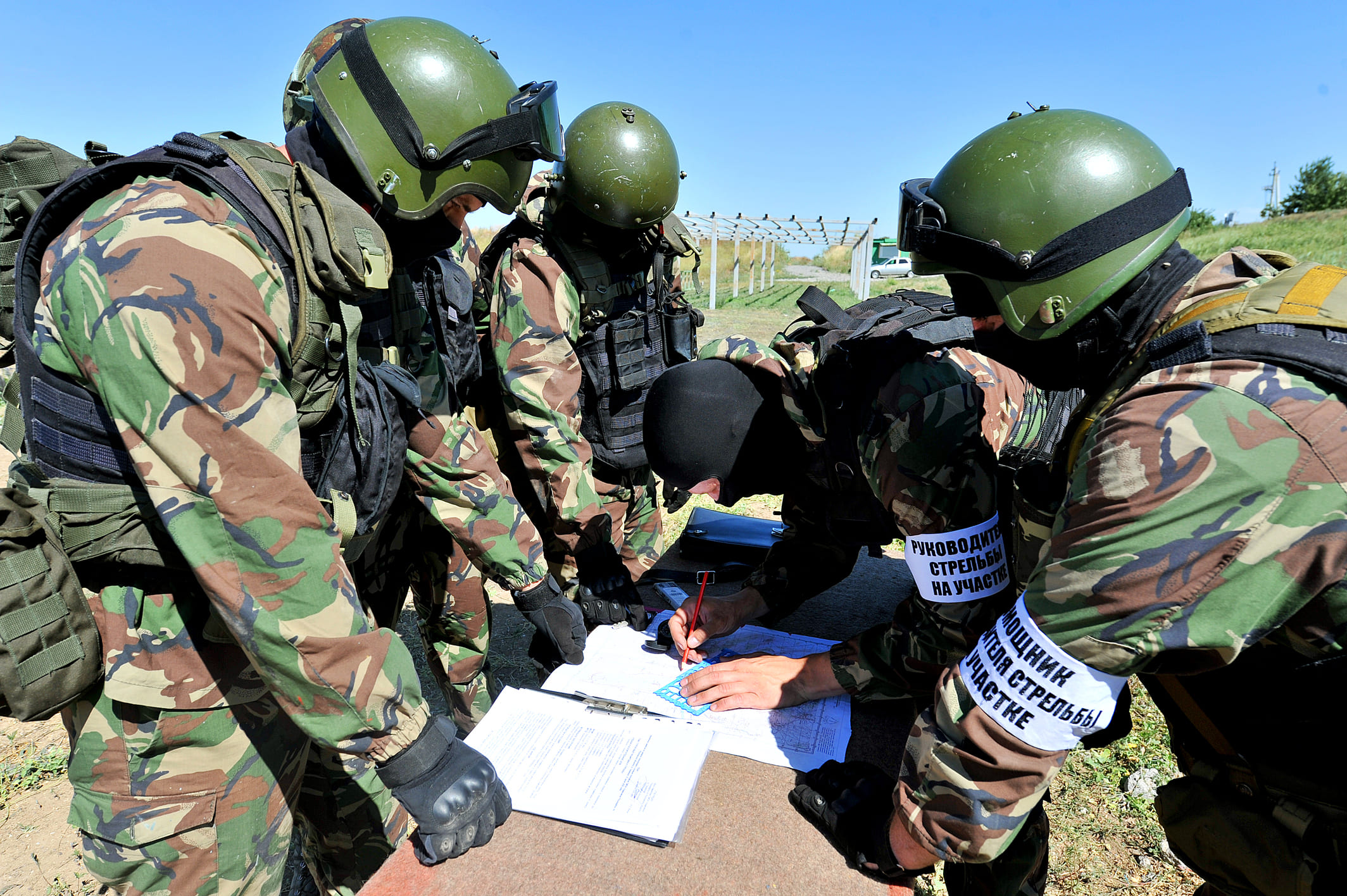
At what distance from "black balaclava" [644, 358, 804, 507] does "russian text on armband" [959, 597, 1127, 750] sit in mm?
1010

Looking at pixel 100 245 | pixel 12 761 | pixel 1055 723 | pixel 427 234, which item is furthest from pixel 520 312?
pixel 12 761

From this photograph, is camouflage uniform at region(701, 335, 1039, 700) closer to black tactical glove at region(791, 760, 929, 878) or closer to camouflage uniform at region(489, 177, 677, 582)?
black tactical glove at region(791, 760, 929, 878)

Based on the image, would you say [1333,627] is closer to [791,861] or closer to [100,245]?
[791,861]

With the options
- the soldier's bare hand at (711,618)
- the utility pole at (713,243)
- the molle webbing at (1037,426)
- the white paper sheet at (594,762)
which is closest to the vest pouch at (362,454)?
the white paper sheet at (594,762)

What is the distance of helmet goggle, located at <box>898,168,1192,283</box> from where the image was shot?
4.16 feet

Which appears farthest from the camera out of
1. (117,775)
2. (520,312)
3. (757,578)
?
(520,312)

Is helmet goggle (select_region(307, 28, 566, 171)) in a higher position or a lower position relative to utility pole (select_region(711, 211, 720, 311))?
higher

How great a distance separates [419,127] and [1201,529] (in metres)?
1.55

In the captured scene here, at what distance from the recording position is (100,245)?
3.63 feet

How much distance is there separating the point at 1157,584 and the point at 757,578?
126 centimetres

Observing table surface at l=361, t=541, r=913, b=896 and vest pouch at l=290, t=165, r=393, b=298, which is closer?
table surface at l=361, t=541, r=913, b=896

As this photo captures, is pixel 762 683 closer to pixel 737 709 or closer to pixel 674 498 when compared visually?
pixel 737 709

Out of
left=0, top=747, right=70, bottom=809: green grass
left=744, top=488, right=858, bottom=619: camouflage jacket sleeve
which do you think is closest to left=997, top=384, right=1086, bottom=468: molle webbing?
left=744, top=488, right=858, bottom=619: camouflage jacket sleeve

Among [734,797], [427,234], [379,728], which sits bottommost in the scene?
[734,797]
